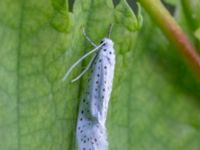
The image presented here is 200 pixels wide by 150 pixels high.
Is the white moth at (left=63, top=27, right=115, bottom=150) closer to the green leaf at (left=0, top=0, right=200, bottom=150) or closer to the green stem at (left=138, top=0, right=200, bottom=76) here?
the green leaf at (left=0, top=0, right=200, bottom=150)

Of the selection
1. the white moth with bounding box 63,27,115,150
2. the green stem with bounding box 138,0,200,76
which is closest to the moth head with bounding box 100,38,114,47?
the white moth with bounding box 63,27,115,150

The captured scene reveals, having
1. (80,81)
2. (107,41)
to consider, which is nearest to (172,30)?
(107,41)

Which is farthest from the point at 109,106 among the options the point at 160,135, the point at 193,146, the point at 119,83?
the point at 193,146

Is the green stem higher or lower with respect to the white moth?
higher

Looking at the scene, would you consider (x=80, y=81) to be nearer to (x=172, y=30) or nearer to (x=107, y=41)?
(x=107, y=41)

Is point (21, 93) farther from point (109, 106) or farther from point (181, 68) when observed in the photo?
point (181, 68)

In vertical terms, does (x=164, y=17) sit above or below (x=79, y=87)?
above
